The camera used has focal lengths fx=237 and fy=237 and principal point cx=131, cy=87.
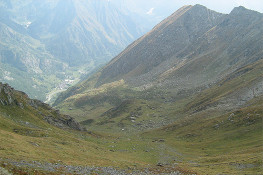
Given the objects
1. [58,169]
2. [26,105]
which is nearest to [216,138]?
[58,169]

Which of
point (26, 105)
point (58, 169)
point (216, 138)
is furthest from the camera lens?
point (26, 105)

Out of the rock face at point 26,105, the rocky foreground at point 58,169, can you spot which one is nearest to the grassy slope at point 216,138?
the rocky foreground at point 58,169

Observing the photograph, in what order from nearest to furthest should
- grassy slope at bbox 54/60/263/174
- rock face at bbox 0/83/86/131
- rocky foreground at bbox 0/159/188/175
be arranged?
rocky foreground at bbox 0/159/188/175 → grassy slope at bbox 54/60/263/174 → rock face at bbox 0/83/86/131

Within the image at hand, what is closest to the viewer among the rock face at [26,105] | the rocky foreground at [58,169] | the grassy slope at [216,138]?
the rocky foreground at [58,169]

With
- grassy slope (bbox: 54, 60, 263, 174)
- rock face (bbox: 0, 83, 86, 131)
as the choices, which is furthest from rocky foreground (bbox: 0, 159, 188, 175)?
rock face (bbox: 0, 83, 86, 131)

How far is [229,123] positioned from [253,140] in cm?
2152

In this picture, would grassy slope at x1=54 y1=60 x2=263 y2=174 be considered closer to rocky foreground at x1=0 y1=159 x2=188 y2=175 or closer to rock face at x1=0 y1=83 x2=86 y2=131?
rocky foreground at x1=0 y1=159 x2=188 y2=175

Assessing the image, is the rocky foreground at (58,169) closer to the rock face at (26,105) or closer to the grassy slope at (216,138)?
the grassy slope at (216,138)

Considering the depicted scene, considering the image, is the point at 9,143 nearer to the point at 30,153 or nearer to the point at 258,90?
the point at 30,153

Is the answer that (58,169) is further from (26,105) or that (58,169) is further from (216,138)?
(216,138)

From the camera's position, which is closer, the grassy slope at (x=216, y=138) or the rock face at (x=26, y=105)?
the grassy slope at (x=216, y=138)

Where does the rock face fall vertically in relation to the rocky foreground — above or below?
above

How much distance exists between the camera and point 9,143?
45.5m

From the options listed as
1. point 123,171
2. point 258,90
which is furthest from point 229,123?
point 123,171
